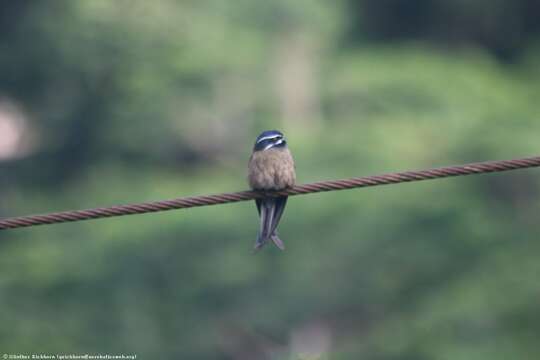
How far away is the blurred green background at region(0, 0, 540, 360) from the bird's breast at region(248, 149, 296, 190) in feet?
31.3

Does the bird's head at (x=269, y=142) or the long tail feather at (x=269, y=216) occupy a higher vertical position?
the bird's head at (x=269, y=142)

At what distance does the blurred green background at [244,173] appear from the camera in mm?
17797

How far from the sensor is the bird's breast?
690cm

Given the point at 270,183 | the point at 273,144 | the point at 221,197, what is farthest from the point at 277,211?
the point at 221,197

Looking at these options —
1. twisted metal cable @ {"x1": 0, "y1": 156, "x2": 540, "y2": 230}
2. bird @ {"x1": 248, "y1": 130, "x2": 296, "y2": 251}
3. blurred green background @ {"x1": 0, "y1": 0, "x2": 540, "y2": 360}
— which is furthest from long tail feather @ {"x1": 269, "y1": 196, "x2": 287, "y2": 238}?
blurred green background @ {"x1": 0, "y1": 0, "x2": 540, "y2": 360}

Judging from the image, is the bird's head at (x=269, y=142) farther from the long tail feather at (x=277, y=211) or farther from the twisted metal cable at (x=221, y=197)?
the twisted metal cable at (x=221, y=197)

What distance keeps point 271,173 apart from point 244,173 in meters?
14.8

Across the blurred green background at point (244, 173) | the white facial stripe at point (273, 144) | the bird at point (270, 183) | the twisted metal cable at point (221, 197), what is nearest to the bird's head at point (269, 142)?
the white facial stripe at point (273, 144)

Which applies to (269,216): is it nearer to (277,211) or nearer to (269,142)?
(277,211)

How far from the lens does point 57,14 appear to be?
2322 centimetres

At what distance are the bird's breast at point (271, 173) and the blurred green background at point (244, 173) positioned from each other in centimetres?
955

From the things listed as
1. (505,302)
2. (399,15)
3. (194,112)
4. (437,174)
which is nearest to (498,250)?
(505,302)

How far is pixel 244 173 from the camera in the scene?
21.7 meters

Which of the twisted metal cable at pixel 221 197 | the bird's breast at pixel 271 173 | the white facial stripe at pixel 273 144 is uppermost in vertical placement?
the white facial stripe at pixel 273 144
